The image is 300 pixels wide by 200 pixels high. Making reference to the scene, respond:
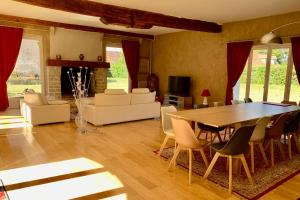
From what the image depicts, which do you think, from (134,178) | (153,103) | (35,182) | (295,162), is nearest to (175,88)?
(153,103)

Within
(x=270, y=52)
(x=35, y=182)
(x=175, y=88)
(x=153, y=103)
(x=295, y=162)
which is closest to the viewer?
(x=35, y=182)

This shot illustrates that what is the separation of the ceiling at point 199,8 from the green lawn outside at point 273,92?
176 cm

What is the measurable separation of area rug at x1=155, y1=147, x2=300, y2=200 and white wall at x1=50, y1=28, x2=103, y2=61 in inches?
217

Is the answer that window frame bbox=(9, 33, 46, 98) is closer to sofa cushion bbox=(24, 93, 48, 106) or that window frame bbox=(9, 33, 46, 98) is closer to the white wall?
the white wall

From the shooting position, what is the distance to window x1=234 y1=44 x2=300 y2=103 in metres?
5.40

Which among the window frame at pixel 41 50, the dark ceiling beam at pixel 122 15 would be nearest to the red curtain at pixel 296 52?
the dark ceiling beam at pixel 122 15

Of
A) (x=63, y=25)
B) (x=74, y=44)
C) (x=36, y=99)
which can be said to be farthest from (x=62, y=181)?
(x=74, y=44)

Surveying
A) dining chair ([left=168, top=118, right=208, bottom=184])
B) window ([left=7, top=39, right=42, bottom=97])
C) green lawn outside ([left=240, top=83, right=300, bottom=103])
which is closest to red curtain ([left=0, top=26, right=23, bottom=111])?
window ([left=7, top=39, right=42, bottom=97])

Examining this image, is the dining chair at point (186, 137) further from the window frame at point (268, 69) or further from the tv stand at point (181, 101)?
the tv stand at point (181, 101)

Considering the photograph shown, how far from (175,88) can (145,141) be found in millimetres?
3931

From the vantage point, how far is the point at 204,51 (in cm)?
728

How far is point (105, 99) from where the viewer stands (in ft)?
17.3

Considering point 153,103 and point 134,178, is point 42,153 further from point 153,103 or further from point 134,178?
point 153,103

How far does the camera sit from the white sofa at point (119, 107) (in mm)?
5250
